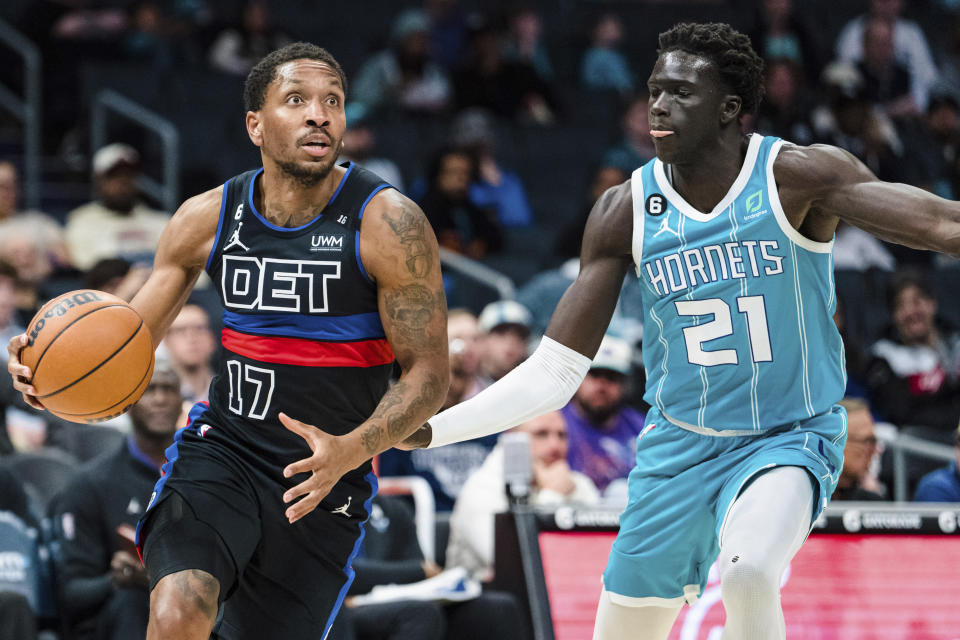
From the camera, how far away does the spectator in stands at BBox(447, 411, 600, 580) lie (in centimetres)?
730

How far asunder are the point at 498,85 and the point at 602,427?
550cm

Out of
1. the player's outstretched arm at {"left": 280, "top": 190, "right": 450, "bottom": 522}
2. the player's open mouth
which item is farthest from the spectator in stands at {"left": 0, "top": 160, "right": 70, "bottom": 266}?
the player's outstretched arm at {"left": 280, "top": 190, "right": 450, "bottom": 522}

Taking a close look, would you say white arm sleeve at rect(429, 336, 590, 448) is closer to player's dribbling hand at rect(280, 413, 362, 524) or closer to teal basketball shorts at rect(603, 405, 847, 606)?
teal basketball shorts at rect(603, 405, 847, 606)

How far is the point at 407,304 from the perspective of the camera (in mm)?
4449

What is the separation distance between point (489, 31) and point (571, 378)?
905 centimetres

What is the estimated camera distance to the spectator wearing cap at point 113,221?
33.5ft

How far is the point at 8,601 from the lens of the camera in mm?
6023

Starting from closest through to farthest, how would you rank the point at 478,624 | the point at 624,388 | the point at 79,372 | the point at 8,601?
1. the point at 79,372
2. the point at 8,601
3. the point at 478,624
4. the point at 624,388

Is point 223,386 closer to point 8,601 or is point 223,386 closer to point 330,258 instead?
point 330,258

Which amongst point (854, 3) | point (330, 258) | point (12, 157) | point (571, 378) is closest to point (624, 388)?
point (571, 378)

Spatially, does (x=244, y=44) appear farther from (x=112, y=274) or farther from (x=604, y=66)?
(x=112, y=274)

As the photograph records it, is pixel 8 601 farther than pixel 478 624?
No

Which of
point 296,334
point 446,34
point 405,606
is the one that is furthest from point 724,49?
point 446,34

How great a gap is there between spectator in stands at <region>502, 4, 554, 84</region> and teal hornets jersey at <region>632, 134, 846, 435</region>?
9.18 meters
